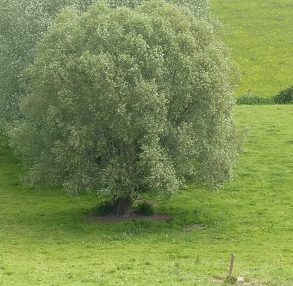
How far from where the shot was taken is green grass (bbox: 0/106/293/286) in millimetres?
33344

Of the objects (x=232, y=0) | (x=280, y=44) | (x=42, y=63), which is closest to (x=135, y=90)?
(x=42, y=63)

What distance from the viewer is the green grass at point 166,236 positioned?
33.3 meters

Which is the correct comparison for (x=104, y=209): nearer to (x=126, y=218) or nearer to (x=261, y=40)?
(x=126, y=218)

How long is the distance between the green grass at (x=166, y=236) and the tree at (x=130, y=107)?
2.44 meters

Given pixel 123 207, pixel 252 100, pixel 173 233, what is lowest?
pixel 173 233

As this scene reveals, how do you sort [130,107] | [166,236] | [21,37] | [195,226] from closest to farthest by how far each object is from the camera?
[166,236] < [130,107] < [195,226] < [21,37]

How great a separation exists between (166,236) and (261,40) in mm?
58755

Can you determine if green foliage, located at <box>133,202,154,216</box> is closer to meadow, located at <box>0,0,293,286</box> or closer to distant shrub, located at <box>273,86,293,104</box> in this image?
meadow, located at <box>0,0,293,286</box>

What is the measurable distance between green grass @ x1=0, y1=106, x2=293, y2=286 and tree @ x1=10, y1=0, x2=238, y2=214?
2.44m

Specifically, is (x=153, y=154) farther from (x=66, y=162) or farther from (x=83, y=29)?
(x=83, y=29)

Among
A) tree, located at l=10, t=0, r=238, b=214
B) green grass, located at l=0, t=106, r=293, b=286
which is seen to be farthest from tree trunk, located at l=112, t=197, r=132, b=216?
green grass, located at l=0, t=106, r=293, b=286

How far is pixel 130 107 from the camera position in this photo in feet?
137

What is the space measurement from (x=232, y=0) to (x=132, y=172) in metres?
74.5

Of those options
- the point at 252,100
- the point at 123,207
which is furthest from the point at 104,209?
the point at 252,100
